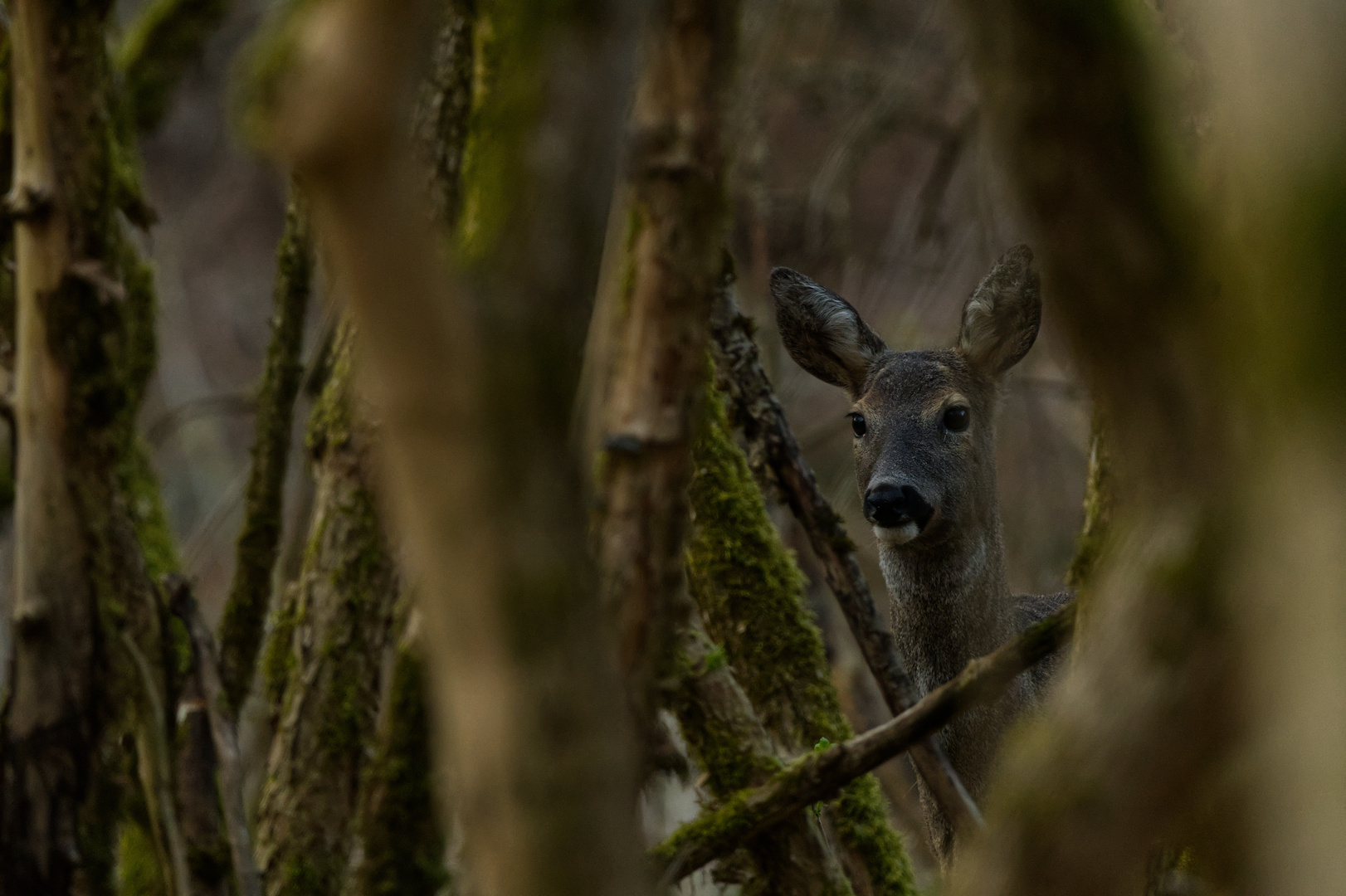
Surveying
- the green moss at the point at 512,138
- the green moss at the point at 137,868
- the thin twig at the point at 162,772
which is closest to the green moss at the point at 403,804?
the thin twig at the point at 162,772

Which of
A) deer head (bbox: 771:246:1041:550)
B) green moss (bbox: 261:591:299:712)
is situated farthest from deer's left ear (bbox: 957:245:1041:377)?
green moss (bbox: 261:591:299:712)

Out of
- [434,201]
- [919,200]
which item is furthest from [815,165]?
[434,201]

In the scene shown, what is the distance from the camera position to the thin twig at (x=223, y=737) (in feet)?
10.6

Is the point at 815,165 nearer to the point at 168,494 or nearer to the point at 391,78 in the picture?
the point at 168,494

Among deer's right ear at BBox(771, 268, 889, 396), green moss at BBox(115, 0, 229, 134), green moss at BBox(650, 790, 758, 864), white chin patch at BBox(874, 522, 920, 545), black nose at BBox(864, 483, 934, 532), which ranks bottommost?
green moss at BBox(650, 790, 758, 864)

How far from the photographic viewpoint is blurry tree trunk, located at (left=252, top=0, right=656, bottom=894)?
47.1 inches

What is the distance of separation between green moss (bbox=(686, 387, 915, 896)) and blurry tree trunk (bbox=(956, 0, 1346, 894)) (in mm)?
2494

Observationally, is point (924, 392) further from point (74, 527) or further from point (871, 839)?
point (74, 527)

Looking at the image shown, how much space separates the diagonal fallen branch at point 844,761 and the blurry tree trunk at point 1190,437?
1.17 metres

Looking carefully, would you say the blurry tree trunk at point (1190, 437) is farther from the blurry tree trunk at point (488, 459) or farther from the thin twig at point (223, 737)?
the thin twig at point (223, 737)

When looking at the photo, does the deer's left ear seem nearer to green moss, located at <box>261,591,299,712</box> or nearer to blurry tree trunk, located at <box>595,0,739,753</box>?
green moss, located at <box>261,591,299,712</box>

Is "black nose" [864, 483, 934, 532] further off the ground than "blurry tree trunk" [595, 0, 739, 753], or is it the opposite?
"black nose" [864, 483, 934, 532]

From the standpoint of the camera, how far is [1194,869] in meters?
2.97

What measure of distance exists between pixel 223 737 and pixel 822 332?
2.52 metres
